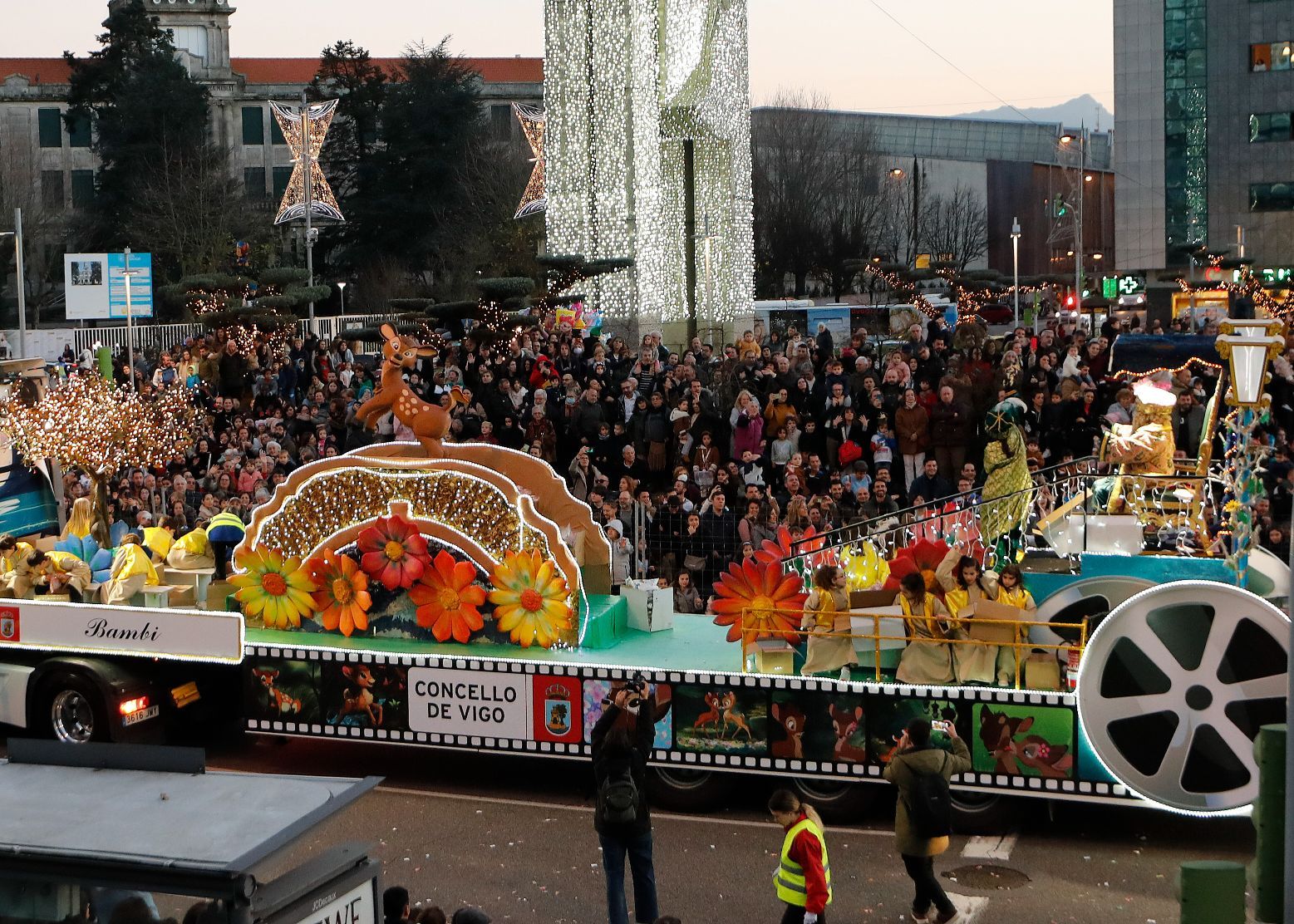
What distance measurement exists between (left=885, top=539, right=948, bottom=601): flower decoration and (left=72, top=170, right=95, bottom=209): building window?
63827 mm

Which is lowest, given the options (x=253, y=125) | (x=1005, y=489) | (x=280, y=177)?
(x=1005, y=489)

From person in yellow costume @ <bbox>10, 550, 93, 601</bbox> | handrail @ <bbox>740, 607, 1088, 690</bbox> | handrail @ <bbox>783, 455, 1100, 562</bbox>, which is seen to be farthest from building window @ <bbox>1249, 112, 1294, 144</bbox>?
person in yellow costume @ <bbox>10, 550, 93, 601</bbox>

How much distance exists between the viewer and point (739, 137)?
4025 centimetres

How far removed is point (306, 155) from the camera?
135 ft

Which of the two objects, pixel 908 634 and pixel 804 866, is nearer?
pixel 804 866

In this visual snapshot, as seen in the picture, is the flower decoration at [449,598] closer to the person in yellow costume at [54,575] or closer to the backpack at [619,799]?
the person in yellow costume at [54,575]

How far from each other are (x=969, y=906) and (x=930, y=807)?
1.01 metres

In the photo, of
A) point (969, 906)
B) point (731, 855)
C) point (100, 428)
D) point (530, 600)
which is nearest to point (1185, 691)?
point (969, 906)

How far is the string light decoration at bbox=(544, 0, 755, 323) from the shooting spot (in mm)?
35219

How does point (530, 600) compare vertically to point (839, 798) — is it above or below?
above

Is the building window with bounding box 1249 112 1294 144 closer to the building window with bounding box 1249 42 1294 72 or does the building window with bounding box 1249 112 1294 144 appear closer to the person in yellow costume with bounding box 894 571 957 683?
the building window with bounding box 1249 42 1294 72

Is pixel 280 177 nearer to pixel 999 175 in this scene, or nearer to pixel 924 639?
pixel 999 175

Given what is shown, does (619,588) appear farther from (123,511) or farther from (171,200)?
(171,200)

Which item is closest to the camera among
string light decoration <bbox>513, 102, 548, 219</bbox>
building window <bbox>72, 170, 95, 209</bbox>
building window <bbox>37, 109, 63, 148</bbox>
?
string light decoration <bbox>513, 102, 548, 219</bbox>
